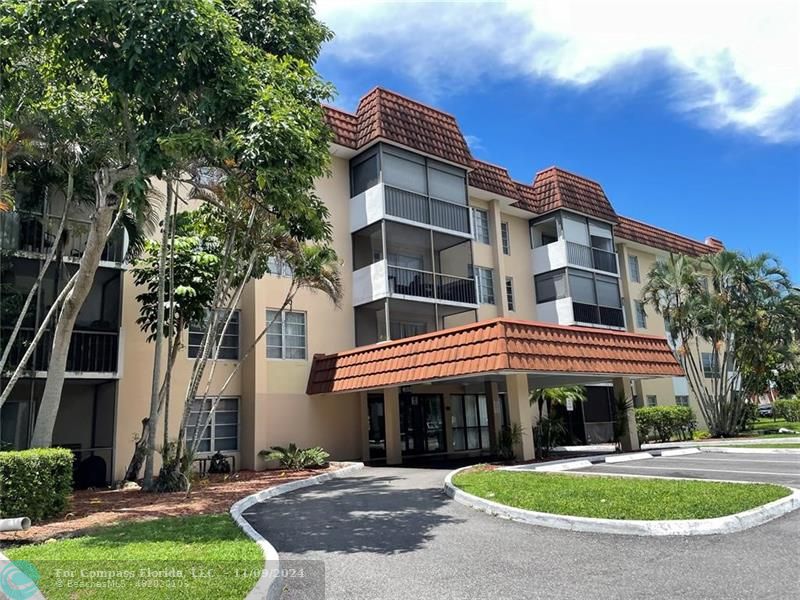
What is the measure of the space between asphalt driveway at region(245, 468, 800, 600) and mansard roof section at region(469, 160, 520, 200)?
18344mm

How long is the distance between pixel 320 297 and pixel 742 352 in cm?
2058

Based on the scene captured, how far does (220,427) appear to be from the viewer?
1938cm

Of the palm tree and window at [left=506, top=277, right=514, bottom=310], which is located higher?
window at [left=506, top=277, right=514, bottom=310]

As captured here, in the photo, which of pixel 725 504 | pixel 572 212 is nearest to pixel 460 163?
pixel 572 212

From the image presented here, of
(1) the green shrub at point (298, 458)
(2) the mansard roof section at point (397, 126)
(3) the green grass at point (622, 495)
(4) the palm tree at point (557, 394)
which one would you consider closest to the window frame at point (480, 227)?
(2) the mansard roof section at point (397, 126)

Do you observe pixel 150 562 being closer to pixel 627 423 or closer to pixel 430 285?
pixel 430 285

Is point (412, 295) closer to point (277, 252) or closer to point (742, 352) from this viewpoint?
point (277, 252)

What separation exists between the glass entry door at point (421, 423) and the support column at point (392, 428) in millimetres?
2725

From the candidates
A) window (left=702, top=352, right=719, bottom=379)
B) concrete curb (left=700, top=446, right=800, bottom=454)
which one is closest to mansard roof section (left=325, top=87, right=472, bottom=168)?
concrete curb (left=700, top=446, right=800, bottom=454)

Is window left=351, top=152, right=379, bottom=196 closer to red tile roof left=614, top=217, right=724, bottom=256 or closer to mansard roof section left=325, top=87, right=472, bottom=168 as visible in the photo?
mansard roof section left=325, top=87, right=472, bottom=168

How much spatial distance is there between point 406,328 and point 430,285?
94.4 inches

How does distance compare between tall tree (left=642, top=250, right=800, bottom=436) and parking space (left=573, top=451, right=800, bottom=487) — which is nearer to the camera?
parking space (left=573, top=451, right=800, bottom=487)

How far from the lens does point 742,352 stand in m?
28.0

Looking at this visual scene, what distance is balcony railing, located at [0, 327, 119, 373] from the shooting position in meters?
14.7
